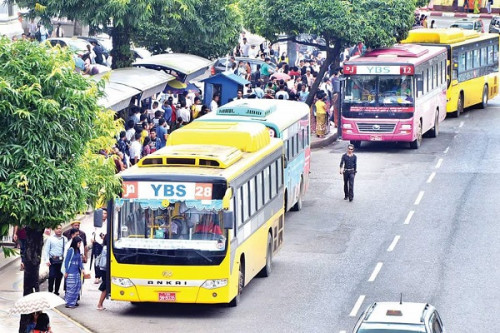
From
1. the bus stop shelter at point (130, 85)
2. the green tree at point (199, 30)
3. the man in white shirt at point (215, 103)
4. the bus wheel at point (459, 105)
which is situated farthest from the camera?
the bus wheel at point (459, 105)

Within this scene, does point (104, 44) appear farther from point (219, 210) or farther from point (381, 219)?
point (219, 210)

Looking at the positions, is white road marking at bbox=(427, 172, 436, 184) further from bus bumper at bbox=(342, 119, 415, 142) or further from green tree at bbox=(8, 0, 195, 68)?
green tree at bbox=(8, 0, 195, 68)

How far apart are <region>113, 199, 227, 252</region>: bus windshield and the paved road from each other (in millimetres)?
1471

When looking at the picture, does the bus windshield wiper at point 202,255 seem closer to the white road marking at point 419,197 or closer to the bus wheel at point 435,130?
the white road marking at point 419,197

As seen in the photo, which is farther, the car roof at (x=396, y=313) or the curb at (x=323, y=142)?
the curb at (x=323, y=142)

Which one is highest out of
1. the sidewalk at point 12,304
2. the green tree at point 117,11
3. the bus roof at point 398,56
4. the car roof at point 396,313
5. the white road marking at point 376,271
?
the green tree at point 117,11

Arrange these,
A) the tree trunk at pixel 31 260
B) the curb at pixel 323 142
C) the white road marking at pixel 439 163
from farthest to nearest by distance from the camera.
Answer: the curb at pixel 323 142 → the white road marking at pixel 439 163 → the tree trunk at pixel 31 260

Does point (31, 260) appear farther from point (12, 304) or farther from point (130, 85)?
point (130, 85)

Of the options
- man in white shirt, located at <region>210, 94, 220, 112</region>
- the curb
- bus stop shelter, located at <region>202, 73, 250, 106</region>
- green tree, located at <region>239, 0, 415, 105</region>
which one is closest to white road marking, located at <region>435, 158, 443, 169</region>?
the curb

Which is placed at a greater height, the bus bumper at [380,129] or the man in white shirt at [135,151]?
the man in white shirt at [135,151]

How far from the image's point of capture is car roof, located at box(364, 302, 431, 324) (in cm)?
1970

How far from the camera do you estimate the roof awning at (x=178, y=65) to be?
140ft

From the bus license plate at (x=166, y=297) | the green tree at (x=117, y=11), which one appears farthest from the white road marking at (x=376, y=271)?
the green tree at (x=117, y=11)

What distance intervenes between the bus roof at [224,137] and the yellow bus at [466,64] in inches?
958
